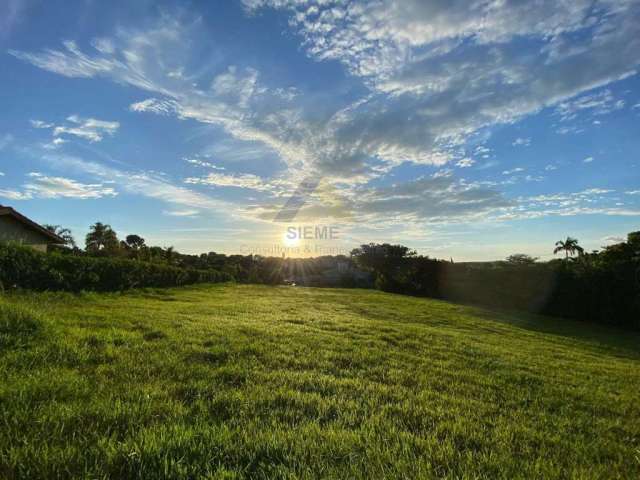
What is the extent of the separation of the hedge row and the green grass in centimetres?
736

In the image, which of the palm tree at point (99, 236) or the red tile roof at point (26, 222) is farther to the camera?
the palm tree at point (99, 236)

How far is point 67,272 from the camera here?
1249cm

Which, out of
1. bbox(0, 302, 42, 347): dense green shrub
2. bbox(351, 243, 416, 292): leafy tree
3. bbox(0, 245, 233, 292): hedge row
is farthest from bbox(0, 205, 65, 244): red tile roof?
bbox(351, 243, 416, 292): leafy tree

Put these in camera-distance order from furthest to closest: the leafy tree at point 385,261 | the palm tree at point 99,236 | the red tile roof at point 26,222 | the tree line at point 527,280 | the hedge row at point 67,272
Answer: the palm tree at point 99,236
the leafy tree at point 385,261
the tree line at point 527,280
the red tile roof at point 26,222
the hedge row at point 67,272

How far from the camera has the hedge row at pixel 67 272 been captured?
34.2 feet

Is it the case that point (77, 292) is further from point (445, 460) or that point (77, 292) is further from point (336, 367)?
point (445, 460)

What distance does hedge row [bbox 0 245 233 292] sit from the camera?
34.2 feet

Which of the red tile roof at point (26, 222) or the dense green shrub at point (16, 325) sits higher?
the red tile roof at point (26, 222)

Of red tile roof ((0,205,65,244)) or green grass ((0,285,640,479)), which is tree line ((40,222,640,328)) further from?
green grass ((0,285,640,479))

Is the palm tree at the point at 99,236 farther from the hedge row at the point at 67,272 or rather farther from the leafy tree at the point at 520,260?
the leafy tree at the point at 520,260

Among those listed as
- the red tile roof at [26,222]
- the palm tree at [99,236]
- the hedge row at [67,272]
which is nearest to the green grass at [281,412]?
the hedge row at [67,272]

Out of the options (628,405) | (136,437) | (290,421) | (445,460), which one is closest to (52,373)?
(136,437)

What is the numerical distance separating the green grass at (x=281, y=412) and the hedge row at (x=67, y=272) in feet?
24.1

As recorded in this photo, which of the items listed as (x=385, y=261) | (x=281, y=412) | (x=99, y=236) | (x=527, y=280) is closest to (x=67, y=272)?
(x=281, y=412)
